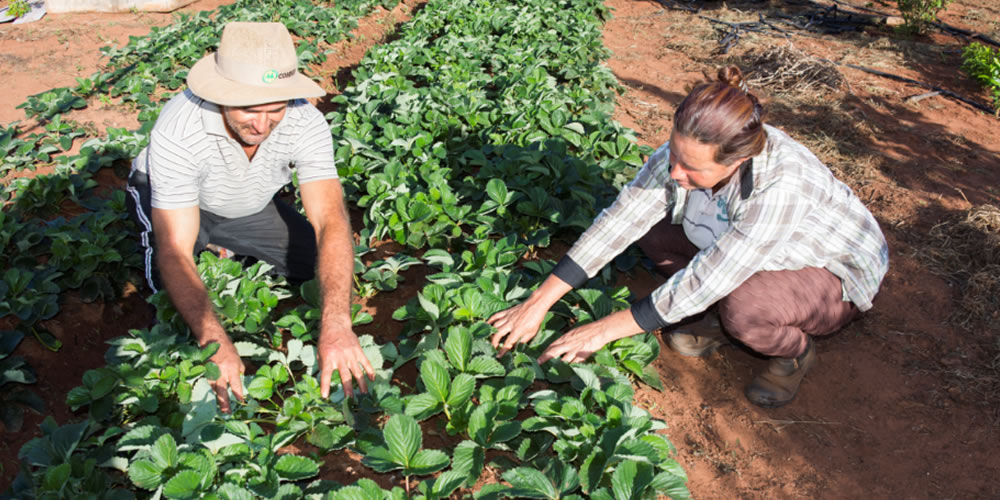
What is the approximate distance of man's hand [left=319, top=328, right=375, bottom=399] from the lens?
239 cm

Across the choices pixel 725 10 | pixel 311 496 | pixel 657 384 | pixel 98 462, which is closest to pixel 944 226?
pixel 657 384

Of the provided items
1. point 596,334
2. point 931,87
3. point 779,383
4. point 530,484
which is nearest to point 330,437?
point 530,484

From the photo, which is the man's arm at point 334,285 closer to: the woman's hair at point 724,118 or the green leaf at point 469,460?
the green leaf at point 469,460

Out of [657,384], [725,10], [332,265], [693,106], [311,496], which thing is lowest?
[725,10]

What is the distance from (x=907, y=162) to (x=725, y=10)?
560 cm

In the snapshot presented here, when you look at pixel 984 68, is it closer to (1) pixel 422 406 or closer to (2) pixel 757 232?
(2) pixel 757 232

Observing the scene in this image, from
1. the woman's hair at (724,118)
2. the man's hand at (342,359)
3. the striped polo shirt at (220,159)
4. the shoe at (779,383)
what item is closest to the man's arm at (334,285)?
the man's hand at (342,359)

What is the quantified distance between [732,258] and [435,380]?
1.16m

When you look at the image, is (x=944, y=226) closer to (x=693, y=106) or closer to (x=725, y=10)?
(x=693, y=106)

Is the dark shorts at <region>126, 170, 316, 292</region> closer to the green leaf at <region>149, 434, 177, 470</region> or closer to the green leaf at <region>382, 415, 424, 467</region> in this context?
the green leaf at <region>149, 434, 177, 470</region>

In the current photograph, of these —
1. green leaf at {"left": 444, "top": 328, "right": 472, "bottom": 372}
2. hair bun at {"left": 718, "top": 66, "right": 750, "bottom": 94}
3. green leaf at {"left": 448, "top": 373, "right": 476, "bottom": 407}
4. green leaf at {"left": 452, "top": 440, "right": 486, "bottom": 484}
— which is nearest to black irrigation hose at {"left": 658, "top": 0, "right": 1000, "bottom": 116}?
hair bun at {"left": 718, "top": 66, "right": 750, "bottom": 94}

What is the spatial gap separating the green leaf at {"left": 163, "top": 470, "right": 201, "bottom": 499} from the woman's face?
73.3 inches

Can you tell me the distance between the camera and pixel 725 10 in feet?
32.9

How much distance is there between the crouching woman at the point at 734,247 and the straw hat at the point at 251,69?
1.25m
